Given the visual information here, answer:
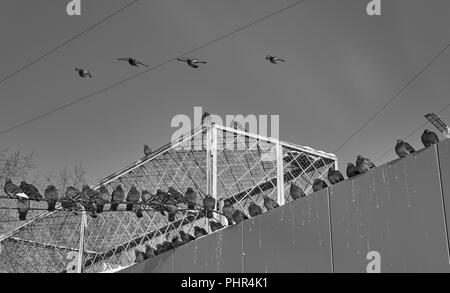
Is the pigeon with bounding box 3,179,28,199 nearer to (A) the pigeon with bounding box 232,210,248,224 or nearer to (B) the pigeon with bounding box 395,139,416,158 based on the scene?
(A) the pigeon with bounding box 232,210,248,224

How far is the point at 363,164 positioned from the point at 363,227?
1.16 m

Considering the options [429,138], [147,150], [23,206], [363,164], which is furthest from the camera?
[147,150]

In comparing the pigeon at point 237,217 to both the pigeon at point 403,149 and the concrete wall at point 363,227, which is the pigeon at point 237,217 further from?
the pigeon at point 403,149

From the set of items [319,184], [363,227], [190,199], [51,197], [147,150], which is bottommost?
[363,227]

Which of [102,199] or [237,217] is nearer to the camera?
[237,217]

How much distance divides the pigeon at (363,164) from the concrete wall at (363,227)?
341 mm

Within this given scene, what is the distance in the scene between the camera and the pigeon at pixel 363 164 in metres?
10.2

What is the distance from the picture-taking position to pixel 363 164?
10242 millimetres

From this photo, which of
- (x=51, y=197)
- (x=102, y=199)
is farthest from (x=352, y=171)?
(x=51, y=197)

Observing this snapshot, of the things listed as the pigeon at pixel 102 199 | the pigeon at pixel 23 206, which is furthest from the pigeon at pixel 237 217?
the pigeon at pixel 23 206

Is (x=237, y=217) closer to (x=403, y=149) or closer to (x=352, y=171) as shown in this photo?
(x=352, y=171)

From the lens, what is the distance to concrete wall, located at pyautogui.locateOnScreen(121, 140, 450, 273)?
8.38 m
